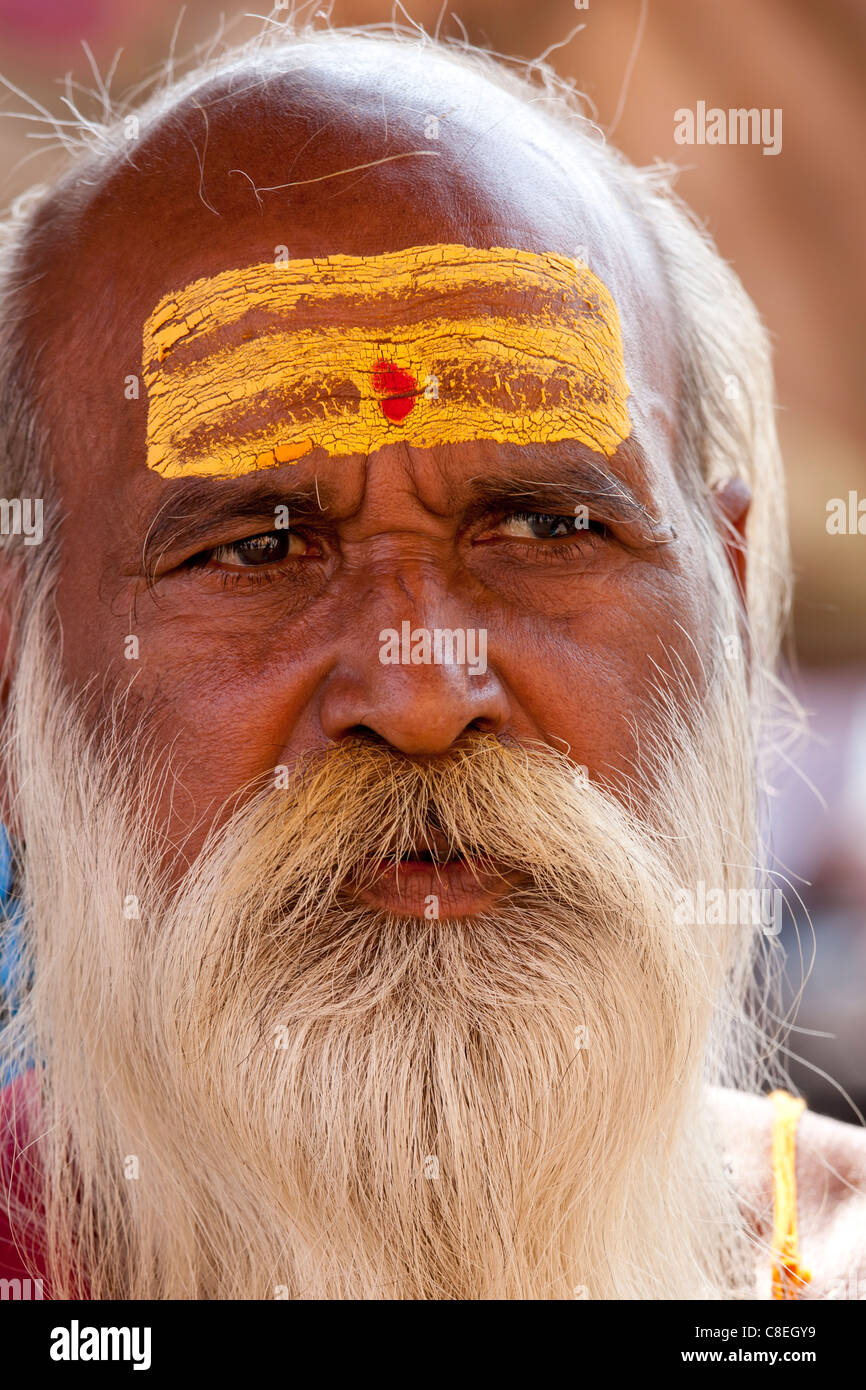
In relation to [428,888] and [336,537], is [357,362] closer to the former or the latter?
[336,537]

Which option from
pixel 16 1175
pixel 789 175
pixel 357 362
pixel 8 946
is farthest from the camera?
pixel 789 175

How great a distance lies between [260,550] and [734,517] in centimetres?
77

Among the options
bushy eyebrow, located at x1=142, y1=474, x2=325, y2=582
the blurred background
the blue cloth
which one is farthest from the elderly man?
the blurred background

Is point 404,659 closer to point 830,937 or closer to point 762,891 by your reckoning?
point 762,891

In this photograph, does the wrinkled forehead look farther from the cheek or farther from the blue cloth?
the blue cloth

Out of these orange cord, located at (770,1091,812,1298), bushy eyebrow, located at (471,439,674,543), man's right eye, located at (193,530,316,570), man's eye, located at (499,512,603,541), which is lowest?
orange cord, located at (770,1091,812,1298)

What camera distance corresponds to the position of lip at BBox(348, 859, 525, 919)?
3.73ft

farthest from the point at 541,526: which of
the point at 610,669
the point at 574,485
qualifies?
the point at 610,669

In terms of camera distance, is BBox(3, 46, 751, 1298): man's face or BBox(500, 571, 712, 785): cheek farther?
BBox(500, 571, 712, 785): cheek

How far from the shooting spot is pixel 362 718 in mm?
1126

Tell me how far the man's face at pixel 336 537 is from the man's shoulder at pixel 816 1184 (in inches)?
30.3

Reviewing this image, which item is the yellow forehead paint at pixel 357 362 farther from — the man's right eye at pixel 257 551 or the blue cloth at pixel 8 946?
the blue cloth at pixel 8 946

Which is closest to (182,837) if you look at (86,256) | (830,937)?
(86,256)
